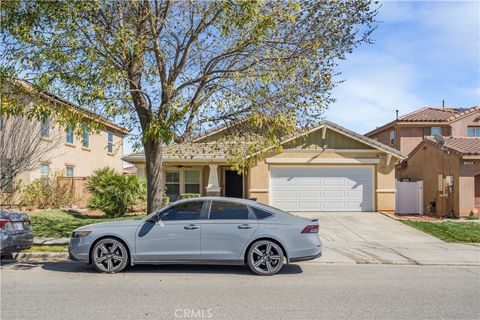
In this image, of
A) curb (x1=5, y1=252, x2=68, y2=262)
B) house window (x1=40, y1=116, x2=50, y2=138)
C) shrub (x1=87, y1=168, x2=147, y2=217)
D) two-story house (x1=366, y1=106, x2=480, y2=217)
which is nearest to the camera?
curb (x1=5, y1=252, x2=68, y2=262)

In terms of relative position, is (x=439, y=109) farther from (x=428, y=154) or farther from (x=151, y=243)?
(x=151, y=243)

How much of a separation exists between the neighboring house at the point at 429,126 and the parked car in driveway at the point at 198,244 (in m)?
23.0

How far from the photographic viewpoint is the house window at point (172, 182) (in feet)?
70.2

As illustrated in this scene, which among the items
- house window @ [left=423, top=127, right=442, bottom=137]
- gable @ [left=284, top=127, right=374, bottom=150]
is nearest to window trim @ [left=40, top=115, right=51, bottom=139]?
gable @ [left=284, top=127, right=374, bottom=150]

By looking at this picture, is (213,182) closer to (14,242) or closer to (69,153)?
(69,153)

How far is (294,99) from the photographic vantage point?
36.6ft

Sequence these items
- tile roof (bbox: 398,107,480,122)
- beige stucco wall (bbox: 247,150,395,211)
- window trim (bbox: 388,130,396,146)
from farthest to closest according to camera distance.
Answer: window trim (bbox: 388,130,396,146) < tile roof (bbox: 398,107,480,122) < beige stucco wall (bbox: 247,150,395,211)

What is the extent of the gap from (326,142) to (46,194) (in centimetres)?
1249

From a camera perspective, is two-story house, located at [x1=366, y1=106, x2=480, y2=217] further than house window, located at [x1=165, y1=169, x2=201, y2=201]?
No

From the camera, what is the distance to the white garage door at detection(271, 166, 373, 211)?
1920 cm

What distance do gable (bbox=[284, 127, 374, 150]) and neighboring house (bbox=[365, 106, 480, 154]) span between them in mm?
11025

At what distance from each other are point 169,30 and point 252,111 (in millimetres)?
3033

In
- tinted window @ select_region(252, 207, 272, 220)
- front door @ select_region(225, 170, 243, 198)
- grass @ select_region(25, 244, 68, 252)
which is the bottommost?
grass @ select_region(25, 244, 68, 252)

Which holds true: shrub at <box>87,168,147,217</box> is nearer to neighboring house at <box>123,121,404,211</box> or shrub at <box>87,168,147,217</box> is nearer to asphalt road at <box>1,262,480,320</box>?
neighboring house at <box>123,121,404,211</box>
